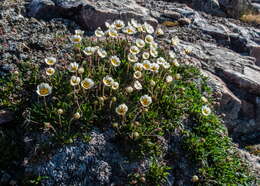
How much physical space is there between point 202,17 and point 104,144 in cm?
528

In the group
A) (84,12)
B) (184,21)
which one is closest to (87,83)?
(84,12)

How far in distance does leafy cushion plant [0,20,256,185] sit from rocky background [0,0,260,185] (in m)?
0.17

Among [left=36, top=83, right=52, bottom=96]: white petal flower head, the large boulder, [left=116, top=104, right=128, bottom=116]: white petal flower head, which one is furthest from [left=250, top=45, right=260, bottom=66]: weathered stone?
[left=36, top=83, right=52, bottom=96]: white petal flower head

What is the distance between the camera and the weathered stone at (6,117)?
3.58 metres

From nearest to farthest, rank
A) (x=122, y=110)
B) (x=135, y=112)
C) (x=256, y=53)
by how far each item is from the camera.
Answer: (x=122, y=110), (x=135, y=112), (x=256, y=53)

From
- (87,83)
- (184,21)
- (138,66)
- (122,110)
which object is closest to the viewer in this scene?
(122,110)

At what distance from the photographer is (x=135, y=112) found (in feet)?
12.3

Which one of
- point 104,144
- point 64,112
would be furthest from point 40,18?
point 104,144

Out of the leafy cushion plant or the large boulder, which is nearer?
the leafy cushion plant

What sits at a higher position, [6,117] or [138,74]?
[138,74]

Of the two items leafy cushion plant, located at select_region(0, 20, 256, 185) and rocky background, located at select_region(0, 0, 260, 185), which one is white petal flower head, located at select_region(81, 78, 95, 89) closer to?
leafy cushion plant, located at select_region(0, 20, 256, 185)

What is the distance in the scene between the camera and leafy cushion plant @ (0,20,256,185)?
343 centimetres

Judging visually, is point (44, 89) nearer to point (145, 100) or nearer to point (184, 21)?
point (145, 100)

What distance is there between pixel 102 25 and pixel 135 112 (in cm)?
253
